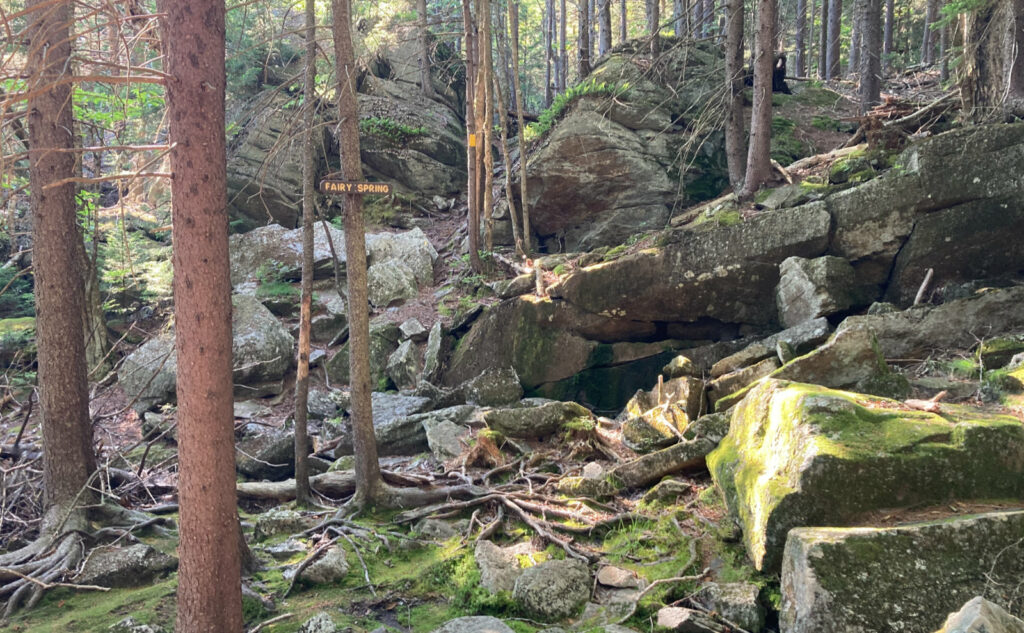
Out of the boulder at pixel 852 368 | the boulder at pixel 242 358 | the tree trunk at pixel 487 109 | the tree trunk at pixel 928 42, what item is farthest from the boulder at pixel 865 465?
the tree trunk at pixel 928 42

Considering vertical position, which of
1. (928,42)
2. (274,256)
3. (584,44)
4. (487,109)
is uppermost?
(928,42)

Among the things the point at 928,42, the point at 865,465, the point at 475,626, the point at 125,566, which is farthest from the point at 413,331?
the point at 928,42

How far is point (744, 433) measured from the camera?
264 inches

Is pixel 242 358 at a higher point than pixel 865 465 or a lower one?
lower

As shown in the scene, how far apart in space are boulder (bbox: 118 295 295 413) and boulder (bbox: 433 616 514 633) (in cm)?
1008

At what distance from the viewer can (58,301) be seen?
719 cm

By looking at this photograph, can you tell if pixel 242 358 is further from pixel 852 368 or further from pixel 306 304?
pixel 852 368

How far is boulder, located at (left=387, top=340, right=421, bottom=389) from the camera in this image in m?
13.9

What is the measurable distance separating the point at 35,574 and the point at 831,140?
16962mm

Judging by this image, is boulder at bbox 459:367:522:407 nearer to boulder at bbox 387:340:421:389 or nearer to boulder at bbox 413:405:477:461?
boulder at bbox 413:405:477:461

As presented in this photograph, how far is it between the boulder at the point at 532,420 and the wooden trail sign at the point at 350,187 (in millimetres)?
4196

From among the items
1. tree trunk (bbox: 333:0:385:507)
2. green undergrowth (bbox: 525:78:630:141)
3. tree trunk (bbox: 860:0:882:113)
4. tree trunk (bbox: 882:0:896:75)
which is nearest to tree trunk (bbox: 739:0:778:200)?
green undergrowth (bbox: 525:78:630:141)

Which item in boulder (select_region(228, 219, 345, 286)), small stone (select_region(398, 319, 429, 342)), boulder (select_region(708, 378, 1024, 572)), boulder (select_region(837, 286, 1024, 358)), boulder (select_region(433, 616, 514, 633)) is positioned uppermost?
boulder (select_region(228, 219, 345, 286))

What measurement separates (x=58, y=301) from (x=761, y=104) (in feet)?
40.2
